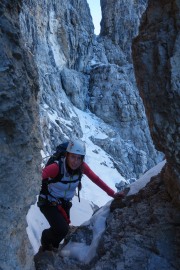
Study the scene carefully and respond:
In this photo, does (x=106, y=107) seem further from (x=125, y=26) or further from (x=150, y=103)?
(x=150, y=103)

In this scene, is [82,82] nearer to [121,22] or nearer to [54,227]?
[121,22]

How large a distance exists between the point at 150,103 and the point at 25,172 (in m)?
1.96

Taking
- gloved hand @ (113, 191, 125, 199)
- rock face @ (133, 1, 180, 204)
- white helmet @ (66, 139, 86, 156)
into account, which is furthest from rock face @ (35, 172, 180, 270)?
white helmet @ (66, 139, 86, 156)

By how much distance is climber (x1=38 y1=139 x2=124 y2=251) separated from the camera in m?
5.18

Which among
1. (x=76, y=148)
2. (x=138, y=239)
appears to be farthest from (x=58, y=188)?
(x=138, y=239)

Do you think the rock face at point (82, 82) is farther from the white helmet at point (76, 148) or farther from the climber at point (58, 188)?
the white helmet at point (76, 148)

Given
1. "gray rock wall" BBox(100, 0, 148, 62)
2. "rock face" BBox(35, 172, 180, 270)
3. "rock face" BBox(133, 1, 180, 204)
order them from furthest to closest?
"gray rock wall" BBox(100, 0, 148, 62)
"rock face" BBox(35, 172, 180, 270)
"rock face" BBox(133, 1, 180, 204)

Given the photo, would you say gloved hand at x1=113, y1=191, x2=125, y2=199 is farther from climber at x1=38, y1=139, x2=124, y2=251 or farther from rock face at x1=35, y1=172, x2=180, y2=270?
climber at x1=38, y1=139, x2=124, y2=251

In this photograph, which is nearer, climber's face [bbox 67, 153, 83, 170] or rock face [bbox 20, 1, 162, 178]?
climber's face [bbox 67, 153, 83, 170]

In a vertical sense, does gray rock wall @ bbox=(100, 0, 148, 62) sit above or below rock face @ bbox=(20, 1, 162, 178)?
above

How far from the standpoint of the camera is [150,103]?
169 inches

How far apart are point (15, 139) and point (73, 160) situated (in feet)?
5.42

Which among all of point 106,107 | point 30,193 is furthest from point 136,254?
point 106,107

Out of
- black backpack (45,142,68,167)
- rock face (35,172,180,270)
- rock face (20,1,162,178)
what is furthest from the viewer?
rock face (20,1,162,178)
